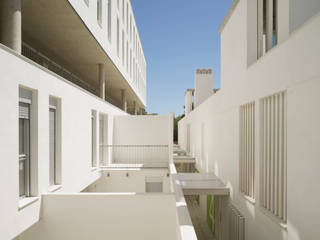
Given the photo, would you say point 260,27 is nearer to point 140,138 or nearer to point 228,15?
point 228,15

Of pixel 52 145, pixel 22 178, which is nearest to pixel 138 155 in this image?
pixel 52 145

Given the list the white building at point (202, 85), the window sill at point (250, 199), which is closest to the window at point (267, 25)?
the window sill at point (250, 199)

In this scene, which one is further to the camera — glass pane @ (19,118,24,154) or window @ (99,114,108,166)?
window @ (99,114,108,166)

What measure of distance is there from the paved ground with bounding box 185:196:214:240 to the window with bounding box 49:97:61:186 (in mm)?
5886

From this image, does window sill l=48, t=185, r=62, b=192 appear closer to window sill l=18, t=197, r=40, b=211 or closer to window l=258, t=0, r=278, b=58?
window sill l=18, t=197, r=40, b=211

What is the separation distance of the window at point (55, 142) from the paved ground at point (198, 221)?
5.89m

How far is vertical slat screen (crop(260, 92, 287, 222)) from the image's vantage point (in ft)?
12.7

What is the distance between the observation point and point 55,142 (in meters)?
5.66

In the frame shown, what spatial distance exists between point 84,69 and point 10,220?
30.7 ft

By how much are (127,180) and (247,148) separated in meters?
5.48

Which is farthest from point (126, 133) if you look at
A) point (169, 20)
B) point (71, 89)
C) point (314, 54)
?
point (169, 20)

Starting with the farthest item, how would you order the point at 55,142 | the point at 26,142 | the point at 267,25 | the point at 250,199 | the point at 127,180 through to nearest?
the point at 127,180
the point at 55,142
the point at 267,25
the point at 250,199
the point at 26,142

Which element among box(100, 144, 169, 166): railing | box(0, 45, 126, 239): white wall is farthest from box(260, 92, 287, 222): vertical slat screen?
box(100, 144, 169, 166): railing

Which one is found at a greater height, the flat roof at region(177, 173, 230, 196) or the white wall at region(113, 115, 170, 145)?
the white wall at region(113, 115, 170, 145)
